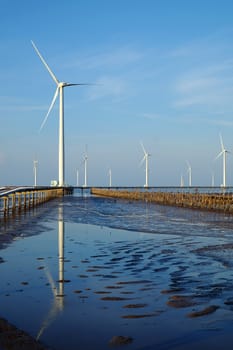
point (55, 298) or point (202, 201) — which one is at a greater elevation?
point (202, 201)

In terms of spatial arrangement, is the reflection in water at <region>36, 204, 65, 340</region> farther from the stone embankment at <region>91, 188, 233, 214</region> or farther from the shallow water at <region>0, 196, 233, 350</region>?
the stone embankment at <region>91, 188, 233, 214</region>

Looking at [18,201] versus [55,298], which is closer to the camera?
[55,298]

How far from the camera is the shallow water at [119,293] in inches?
219

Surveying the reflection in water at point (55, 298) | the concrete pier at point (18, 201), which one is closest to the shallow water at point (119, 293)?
the reflection in water at point (55, 298)

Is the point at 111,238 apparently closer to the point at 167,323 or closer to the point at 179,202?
the point at 167,323

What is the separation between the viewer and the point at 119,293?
25.5 ft

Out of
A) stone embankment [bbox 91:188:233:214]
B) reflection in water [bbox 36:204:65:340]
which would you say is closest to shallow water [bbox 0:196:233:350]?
reflection in water [bbox 36:204:65:340]

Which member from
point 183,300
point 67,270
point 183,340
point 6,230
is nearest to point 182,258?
point 67,270

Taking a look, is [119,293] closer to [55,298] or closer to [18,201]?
[55,298]

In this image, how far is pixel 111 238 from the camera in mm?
16594

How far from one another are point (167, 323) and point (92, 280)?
3.06 meters

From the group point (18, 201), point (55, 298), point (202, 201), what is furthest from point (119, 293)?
point (202, 201)

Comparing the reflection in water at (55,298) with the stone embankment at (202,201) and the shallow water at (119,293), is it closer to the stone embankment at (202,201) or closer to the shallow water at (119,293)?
the shallow water at (119,293)

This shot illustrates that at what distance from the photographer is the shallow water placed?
219 inches
